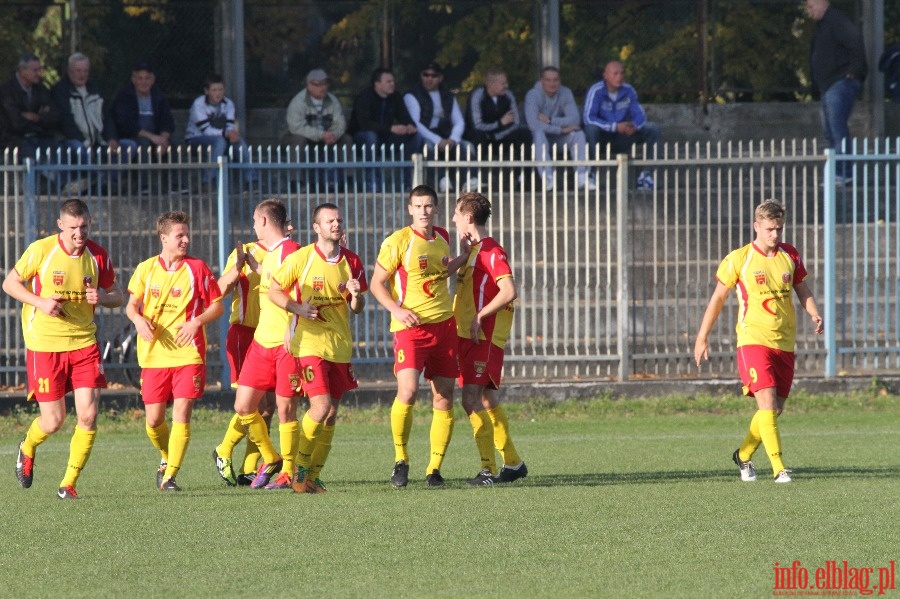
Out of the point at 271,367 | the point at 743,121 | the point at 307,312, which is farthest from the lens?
the point at 743,121

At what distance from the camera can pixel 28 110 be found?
15.9 metres

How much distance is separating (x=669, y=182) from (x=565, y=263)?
4.68 feet

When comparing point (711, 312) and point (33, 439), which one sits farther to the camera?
point (711, 312)

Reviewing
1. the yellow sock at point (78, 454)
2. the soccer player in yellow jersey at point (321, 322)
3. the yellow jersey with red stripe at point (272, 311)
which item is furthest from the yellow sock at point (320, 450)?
the yellow sock at point (78, 454)

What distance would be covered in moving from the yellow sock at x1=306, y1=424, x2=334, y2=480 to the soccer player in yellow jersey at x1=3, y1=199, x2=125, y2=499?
145cm

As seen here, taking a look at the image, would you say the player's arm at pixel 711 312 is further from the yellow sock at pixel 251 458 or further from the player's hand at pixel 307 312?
the yellow sock at pixel 251 458

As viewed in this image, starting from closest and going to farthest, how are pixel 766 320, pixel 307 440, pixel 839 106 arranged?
pixel 307 440 < pixel 766 320 < pixel 839 106

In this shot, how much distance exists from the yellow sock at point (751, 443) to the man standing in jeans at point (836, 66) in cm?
867

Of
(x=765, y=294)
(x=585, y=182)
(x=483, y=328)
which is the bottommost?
(x=483, y=328)

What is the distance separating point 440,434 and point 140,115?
804 centimetres

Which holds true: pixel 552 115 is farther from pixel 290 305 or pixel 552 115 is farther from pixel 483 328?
pixel 290 305

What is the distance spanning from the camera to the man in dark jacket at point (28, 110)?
15852 millimetres

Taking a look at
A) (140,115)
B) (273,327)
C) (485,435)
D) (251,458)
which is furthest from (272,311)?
(140,115)

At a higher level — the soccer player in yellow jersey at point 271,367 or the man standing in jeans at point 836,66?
the man standing in jeans at point 836,66
